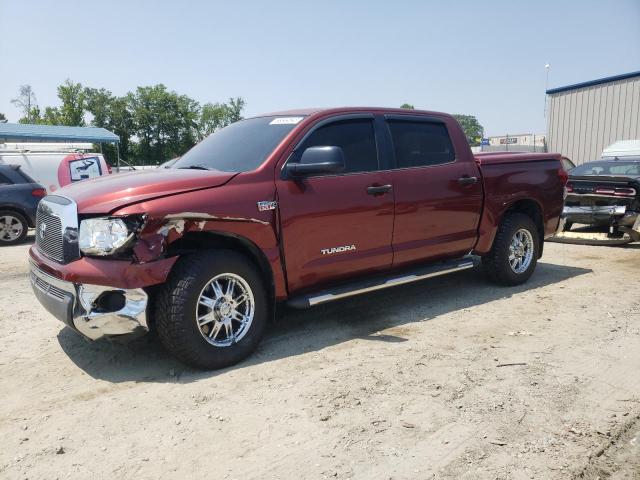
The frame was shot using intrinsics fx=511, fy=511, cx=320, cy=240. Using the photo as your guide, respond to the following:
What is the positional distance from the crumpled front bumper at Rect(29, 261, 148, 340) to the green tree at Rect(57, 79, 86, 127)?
202 ft

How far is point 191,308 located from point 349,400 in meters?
1.24

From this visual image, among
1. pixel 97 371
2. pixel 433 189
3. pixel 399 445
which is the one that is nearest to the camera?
pixel 399 445

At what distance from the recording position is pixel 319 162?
3.98m

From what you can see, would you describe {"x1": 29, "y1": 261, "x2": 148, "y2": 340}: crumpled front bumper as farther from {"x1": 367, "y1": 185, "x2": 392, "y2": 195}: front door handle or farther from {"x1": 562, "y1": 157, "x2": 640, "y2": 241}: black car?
{"x1": 562, "y1": 157, "x2": 640, "y2": 241}: black car

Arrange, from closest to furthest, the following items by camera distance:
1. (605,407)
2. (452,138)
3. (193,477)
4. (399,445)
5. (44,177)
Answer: (193,477) < (399,445) < (605,407) < (452,138) < (44,177)

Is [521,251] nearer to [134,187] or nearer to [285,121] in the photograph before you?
[285,121]

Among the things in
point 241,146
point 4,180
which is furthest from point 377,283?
point 4,180

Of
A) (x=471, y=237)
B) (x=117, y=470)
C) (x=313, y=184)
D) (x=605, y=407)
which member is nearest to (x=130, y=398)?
(x=117, y=470)

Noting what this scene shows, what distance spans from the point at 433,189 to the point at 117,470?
12.0 feet

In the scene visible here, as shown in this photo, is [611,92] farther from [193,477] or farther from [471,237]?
[193,477]

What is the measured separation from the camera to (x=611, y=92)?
72.3 feet

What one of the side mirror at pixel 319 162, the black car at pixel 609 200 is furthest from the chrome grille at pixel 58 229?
the black car at pixel 609 200

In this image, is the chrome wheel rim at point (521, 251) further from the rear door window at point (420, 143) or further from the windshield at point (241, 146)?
the windshield at point (241, 146)

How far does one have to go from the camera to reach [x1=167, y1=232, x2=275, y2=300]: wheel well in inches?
144
